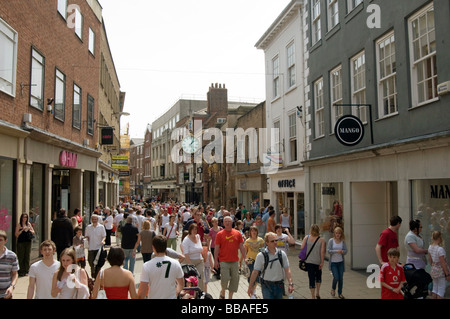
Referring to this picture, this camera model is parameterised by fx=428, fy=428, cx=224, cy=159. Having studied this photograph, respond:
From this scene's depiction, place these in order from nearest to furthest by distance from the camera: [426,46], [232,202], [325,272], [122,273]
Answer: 1. [122,273]
2. [426,46]
3. [325,272]
4. [232,202]

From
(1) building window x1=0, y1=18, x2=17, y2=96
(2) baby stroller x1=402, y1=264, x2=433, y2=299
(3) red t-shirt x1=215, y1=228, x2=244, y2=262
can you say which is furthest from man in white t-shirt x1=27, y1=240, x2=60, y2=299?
(1) building window x1=0, y1=18, x2=17, y2=96

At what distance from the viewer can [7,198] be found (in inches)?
456

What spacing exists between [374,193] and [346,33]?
5341mm

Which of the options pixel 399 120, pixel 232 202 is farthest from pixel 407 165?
pixel 232 202

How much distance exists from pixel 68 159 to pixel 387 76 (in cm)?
1243

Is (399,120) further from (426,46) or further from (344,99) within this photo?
(344,99)

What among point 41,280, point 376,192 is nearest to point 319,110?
point 376,192

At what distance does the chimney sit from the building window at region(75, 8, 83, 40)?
28714 mm

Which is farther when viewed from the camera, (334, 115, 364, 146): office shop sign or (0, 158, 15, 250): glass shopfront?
(334, 115, 364, 146): office shop sign

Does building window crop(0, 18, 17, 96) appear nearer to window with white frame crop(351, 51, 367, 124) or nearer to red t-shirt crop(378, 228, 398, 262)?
window with white frame crop(351, 51, 367, 124)

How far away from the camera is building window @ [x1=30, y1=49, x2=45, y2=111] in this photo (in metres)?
13.2

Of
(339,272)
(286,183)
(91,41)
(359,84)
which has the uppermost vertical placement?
(91,41)

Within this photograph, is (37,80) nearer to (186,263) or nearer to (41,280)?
(186,263)

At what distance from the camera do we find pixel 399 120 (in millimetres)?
11023
